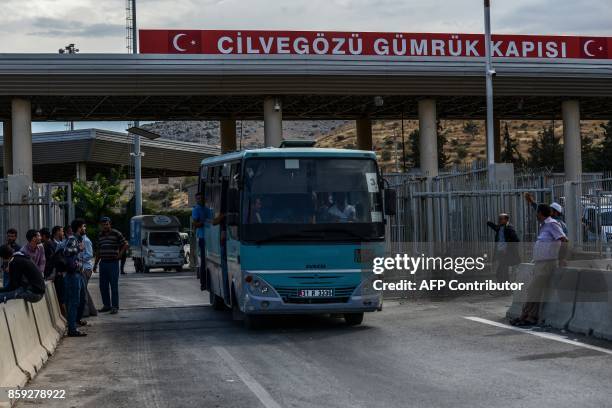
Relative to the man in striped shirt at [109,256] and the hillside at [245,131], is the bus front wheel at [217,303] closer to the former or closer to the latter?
the man in striped shirt at [109,256]

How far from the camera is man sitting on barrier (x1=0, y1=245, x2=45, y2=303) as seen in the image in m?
13.9

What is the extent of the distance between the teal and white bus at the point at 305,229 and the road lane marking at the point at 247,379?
1.99m

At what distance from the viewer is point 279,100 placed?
133ft

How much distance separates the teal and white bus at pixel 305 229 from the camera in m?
16.5

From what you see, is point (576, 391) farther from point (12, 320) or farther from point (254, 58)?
point (254, 58)

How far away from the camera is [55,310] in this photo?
1784cm

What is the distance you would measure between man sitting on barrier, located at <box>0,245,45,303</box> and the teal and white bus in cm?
372

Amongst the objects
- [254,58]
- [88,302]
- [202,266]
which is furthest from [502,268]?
[254,58]

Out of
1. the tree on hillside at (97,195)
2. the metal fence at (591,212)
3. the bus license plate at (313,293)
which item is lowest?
the bus license plate at (313,293)

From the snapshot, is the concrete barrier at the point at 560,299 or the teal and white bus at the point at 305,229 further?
the teal and white bus at the point at 305,229

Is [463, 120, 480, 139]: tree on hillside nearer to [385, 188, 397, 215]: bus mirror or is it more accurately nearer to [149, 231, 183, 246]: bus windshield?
[149, 231, 183, 246]: bus windshield

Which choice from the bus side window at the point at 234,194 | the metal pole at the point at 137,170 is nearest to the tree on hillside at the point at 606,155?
the metal pole at the point at 137,170

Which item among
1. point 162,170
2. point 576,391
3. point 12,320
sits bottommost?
point 576,391

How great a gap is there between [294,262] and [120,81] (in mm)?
22841
